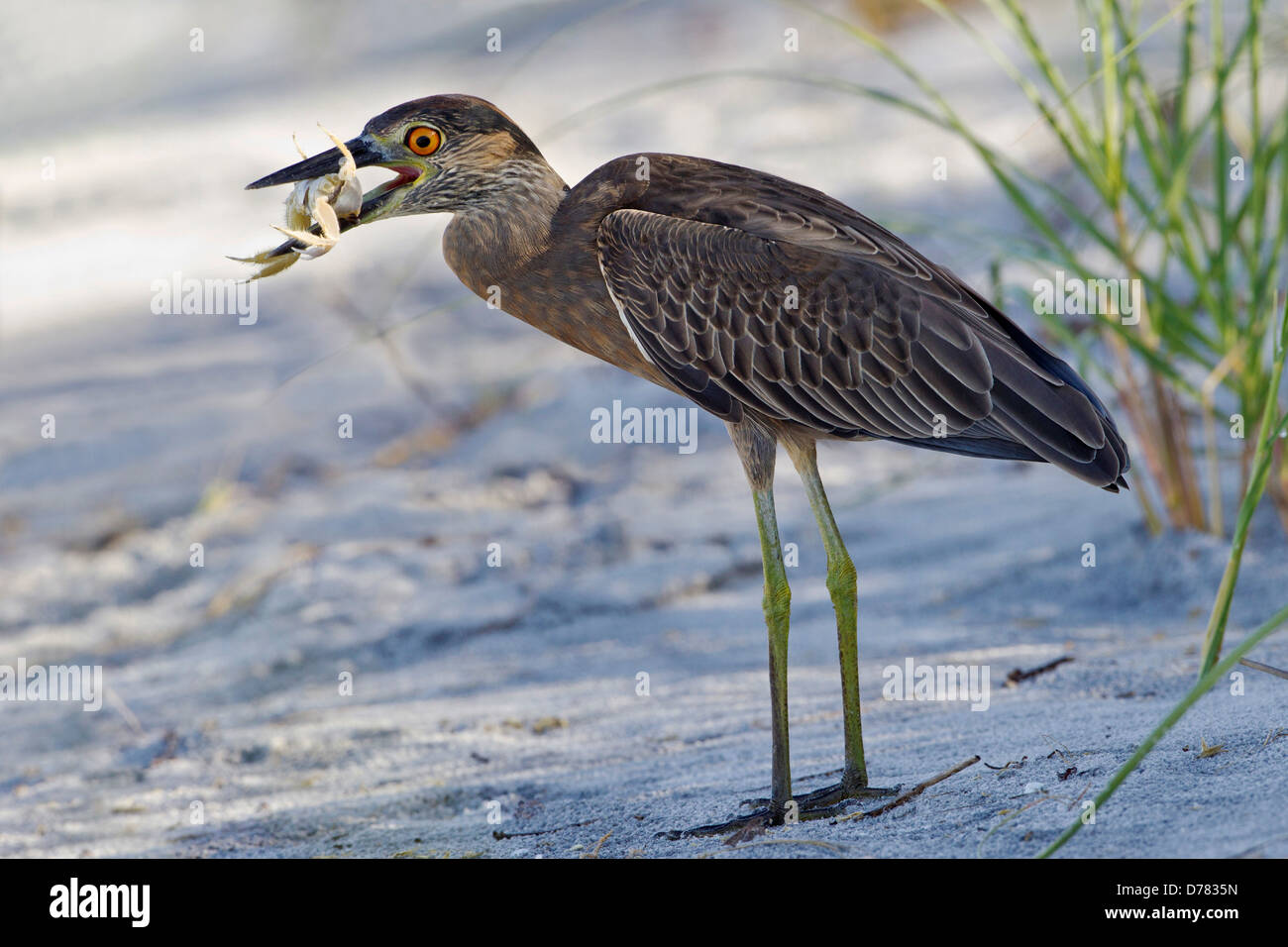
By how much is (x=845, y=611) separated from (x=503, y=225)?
4.07ft

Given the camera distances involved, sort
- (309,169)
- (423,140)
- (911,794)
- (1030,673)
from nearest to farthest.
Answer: (911,794) → (309,169) → (423,140) → (1030,673)

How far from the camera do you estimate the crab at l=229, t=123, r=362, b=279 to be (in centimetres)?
292

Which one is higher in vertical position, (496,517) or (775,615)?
(496,517)

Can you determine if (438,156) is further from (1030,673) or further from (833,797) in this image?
(1030,673)

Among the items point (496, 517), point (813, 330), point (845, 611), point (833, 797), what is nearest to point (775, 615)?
point (845, 611)

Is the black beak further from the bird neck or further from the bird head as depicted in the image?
the bird neck

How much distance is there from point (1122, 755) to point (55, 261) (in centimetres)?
819

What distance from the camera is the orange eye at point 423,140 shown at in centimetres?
318

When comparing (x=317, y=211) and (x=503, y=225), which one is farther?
(x=503, y=225)

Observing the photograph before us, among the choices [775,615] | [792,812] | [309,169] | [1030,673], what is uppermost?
[309,169]

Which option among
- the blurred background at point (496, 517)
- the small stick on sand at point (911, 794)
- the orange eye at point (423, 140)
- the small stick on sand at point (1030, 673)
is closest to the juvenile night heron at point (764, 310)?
the orange eye at point (423, 140)

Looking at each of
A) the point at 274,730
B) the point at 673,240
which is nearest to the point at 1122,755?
the point at 673,240

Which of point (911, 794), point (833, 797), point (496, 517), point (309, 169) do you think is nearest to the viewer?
point (911, 794)

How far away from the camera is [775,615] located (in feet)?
10.0
